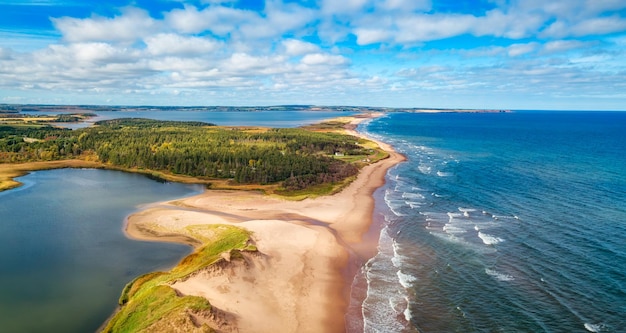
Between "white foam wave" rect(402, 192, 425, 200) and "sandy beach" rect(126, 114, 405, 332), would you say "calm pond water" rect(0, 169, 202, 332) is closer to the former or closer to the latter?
"sandy beach" rect(126, 114, 405, 332)

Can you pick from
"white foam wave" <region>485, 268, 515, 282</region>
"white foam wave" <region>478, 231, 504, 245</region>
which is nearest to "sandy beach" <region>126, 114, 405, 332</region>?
"white foam wave" <region>485, 268, 515, 282</region>

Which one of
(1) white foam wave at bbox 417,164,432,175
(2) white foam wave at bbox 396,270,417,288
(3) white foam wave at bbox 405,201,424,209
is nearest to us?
(2) white foam wave at bbox 396,270,417,288

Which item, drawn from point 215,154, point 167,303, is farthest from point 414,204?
point 215,154

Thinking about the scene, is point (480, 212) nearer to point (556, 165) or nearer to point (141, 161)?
point (556, 165)

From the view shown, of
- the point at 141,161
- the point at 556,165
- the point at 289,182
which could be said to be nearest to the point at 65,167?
the point at 141,161

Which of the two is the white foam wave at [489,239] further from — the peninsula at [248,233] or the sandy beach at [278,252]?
the peninsula at [248,233]

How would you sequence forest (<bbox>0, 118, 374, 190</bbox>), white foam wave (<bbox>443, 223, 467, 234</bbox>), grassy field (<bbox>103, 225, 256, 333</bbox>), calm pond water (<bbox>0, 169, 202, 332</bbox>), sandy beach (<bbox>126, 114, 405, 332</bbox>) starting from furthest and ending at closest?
forest (<bbox>0, 118, 374, 190</bbox>) < white foam wave (<bbox>443, 223, 467, 234</bbox>) < calm pond water (<bbox>0, 169, 202, 332</bbox>) < sandy beach (<bbox>126, 114, 405, 332</bbox>) < grassy field (<bbox>103, 225, 256, 333</bbox>)

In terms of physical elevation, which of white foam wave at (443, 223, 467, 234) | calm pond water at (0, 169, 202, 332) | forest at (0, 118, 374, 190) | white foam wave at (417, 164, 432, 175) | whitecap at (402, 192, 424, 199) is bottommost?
calm pond water at (0, 169, 202, 332)
